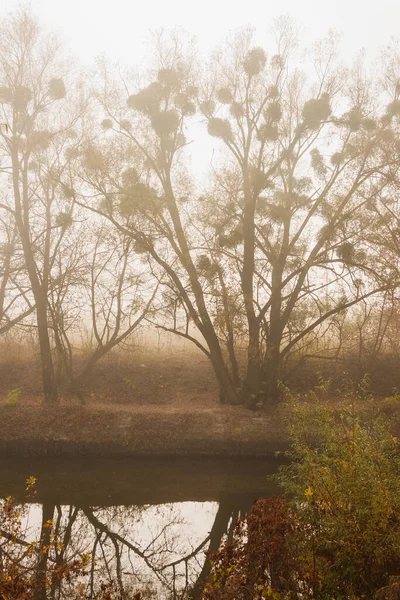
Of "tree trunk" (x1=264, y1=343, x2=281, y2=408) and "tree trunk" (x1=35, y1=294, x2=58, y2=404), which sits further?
"tree trunk" (x1=35, y1=294, x2=58, y2=404)

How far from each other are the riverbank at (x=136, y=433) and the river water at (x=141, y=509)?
1.17 feet

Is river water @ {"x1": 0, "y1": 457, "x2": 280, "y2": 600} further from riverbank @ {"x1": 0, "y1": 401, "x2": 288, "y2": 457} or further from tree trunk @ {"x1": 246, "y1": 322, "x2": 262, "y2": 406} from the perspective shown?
tree trunk @ {"x1": 246, "y1": 322, "x2": 262, "y2": 406}

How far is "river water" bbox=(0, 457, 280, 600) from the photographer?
8922 millimetres

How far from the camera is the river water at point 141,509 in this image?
8.92 m

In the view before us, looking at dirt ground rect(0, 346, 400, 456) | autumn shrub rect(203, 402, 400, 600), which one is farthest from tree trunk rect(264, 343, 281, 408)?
autumn shrub rect(203, 402, 400, 600)

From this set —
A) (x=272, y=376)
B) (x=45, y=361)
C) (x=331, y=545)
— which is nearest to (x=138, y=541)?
(x=331, y=545)

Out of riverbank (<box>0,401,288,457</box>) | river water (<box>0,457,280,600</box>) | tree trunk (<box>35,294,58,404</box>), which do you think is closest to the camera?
river water (<box>0,457,280,600</box>)

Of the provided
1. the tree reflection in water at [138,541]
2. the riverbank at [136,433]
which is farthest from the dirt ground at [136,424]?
the tree reflection in water at [138,541]

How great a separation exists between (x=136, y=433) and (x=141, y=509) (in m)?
4.13

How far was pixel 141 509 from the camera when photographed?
12391mm

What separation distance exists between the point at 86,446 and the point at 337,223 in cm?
1084

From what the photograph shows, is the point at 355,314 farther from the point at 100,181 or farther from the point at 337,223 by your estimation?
the point at 100,181

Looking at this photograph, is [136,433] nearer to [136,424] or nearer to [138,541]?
[136,424]

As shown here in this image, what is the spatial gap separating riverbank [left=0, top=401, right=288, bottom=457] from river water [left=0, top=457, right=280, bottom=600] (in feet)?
1.17
